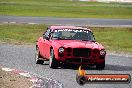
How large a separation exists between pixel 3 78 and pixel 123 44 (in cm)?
1711

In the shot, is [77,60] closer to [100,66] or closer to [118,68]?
[100,66]

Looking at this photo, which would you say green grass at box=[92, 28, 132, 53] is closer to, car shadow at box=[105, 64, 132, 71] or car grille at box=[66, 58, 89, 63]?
car shadow at box=[105, 64, 132, 71]

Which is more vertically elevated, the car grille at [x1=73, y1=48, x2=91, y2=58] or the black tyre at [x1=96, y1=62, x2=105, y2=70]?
the car grille at [x1=73, y1=48, x2=91, y2=58]

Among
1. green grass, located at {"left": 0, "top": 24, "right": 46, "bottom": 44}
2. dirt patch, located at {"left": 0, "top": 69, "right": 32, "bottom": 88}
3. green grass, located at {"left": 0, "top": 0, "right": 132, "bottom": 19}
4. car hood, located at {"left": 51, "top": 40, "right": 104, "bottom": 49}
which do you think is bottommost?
green grass, located at {"left": 0, "top": 0, "right": 132, "bottom": 19}

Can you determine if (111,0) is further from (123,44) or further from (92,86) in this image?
(92,86)

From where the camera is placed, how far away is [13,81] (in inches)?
523

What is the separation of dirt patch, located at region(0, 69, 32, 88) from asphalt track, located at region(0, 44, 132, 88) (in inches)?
35.3

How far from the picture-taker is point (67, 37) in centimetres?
1819

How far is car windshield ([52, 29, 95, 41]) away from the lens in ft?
59.7

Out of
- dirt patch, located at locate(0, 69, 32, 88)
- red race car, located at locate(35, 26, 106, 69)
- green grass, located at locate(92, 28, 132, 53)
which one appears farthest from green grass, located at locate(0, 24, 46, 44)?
dirt patch, located at locate(0, 69, 32, 88)

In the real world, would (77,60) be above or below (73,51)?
below

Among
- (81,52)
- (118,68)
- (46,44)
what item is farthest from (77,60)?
(46,44)

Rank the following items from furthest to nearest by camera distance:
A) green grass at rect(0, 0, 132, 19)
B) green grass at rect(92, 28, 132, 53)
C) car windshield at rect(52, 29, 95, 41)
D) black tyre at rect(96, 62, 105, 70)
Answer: green grass at rect(0, 0, 132, 19) → green grass at rect(92, 28, 132, 53) → car windshield at rect(52, 29, 95, 41) → black tyre at rect(96, 62, 105, 70)

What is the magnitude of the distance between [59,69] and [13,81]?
3686 millimetres
